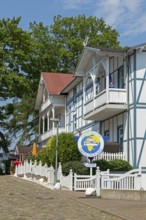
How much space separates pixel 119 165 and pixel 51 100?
22.3 meters

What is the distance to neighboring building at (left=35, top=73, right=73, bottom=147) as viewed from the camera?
158 feet

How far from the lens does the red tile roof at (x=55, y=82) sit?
48.8m

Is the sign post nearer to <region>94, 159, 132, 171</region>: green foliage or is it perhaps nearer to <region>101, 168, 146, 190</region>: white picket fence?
<region>101, 168, 146, 190</region>: white picket fence

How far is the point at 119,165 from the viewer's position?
27.0 metres

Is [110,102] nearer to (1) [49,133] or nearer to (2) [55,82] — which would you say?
(1) [49,133]

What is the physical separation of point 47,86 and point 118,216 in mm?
36210

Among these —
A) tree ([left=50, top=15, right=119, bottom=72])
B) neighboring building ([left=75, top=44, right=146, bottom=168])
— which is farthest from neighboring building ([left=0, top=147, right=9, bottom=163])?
neighboring building ([left=75, top=44, right=146, bottom=168])

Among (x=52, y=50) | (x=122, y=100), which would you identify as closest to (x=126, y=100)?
(x=122, y=100)

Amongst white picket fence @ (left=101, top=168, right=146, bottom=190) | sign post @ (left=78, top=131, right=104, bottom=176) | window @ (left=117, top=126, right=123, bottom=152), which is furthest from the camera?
window @ (left=117, top=126, right=123, bottom=152)

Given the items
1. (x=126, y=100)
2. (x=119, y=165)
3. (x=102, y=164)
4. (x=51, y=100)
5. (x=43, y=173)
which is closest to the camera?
(x=102, y=164)

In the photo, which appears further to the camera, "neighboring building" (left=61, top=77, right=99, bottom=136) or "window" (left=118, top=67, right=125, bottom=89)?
"neighboring building" (left=61, top=77, right=99, bottom=136)

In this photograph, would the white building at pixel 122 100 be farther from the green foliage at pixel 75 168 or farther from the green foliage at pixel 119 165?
the green foliage at pixel 75 168

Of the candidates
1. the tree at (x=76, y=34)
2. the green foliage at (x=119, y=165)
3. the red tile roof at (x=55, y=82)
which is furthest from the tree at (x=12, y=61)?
the green foliage at (x=119, y=165)

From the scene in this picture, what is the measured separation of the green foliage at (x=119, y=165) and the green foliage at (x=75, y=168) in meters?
1.74
